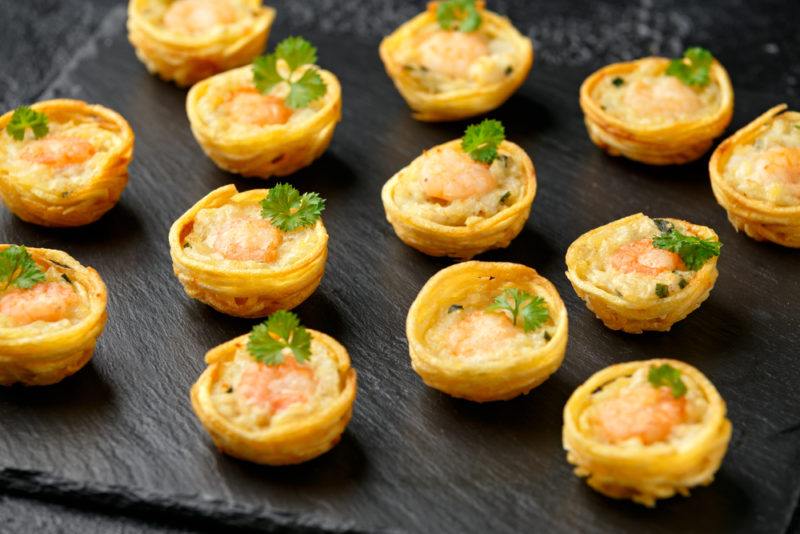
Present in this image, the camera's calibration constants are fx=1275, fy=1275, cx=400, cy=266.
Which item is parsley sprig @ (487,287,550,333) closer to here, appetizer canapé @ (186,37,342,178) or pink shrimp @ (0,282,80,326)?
appetizer canapé @ (186,37,342,178)

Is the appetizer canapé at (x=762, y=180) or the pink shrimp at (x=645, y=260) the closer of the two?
the pink shrimp at (x=645, y=260)

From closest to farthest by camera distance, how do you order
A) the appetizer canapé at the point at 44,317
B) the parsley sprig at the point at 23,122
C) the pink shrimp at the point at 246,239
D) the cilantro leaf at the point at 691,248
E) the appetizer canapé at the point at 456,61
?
the appetizer canapé at the point at 44,317, the cilantro leaf at the point at 691,248, the pink shrimp at the point at 246,239, the parsley sprig at the point at 23,122, the appetizer canapé at the point at 456,61

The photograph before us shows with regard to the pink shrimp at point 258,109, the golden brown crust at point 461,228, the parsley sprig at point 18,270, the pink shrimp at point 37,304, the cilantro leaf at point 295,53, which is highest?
the cilantro leaf at point 295,53

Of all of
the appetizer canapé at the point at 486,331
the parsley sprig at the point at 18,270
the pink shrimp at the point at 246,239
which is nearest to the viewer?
the appetizer canapé at the point at 486,331

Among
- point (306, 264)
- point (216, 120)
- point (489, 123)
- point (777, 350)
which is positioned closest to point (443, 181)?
point (489, 123)

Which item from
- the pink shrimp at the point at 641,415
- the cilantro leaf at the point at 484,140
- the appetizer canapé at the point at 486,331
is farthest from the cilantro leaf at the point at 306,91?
the pink shrimp at the point at 641,415

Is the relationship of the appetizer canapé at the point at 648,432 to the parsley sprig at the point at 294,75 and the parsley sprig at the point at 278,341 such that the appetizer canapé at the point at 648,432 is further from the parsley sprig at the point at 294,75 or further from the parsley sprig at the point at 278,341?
the parsley sprig at the point at 294,75

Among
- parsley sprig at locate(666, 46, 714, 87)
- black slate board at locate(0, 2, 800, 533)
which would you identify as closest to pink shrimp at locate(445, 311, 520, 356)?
black slate board at locate(0, 2, 800, 533)

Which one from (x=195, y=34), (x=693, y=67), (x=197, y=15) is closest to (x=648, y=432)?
(x=693, y=67)

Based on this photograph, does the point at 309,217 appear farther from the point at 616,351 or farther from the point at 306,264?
the point at 616,351
